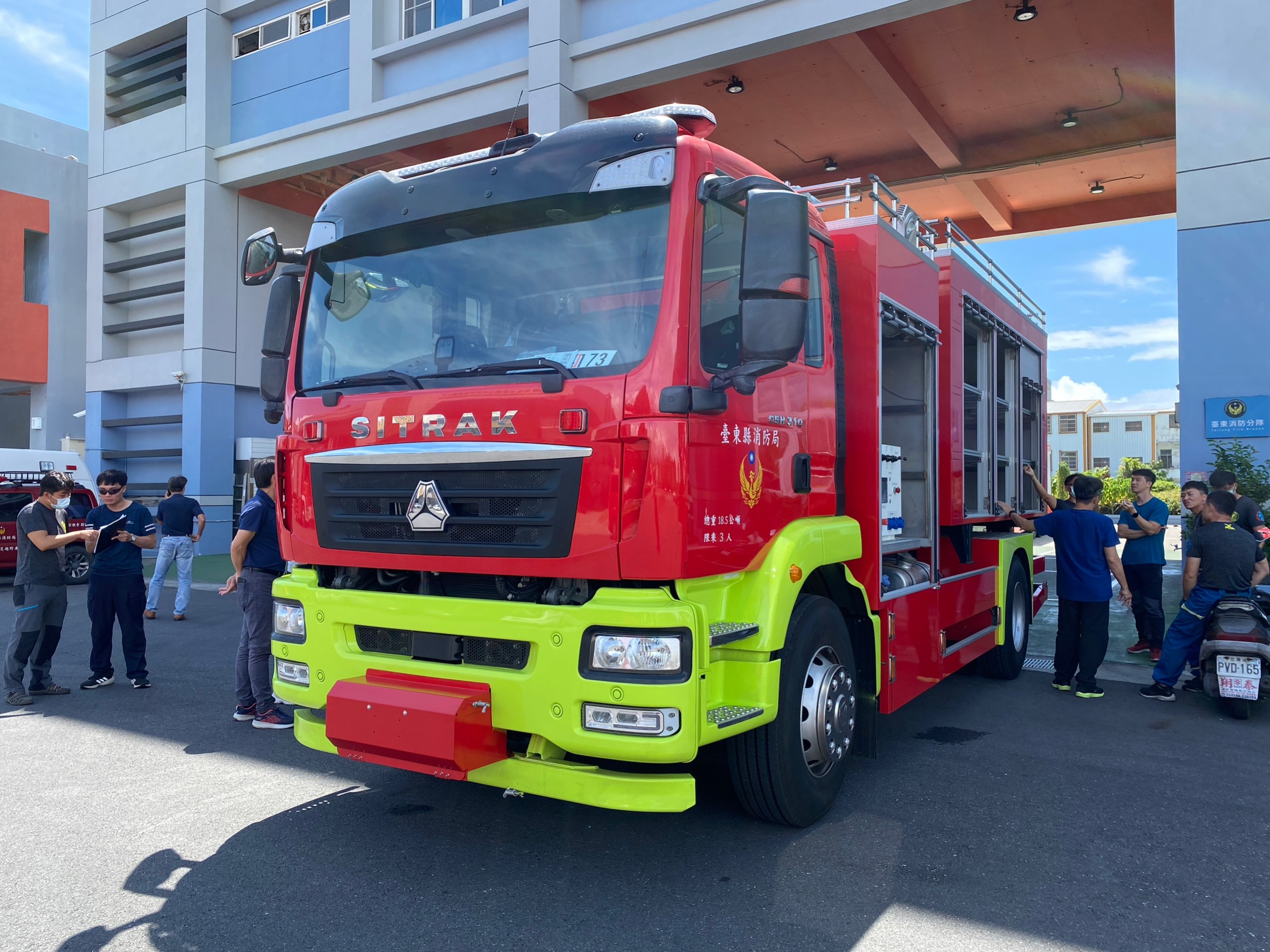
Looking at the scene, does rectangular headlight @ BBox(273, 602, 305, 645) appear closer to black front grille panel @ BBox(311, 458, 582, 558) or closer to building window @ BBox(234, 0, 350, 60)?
black front grille panel @ BBox(311, 458, 582, 558)

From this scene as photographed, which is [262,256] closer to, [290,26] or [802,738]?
[802,738]

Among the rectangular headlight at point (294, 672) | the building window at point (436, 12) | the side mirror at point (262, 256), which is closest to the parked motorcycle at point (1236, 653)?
the rectangular headlight at point (294, 672)

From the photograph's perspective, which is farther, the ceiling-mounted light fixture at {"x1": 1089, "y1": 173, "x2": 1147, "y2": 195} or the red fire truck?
the ceiling-mounted light fixture at {"x1": 1089, "y1": 173, "x2": 1147, "y2": 195}

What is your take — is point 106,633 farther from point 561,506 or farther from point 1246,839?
point 1246,839

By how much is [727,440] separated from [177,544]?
9.63 m

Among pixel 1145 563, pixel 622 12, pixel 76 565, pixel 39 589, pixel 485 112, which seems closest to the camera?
pixel 39 589

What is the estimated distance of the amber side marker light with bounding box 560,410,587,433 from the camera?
3.42 m

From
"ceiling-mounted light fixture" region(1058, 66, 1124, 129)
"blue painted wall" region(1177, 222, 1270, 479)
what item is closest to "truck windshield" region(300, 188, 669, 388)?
"blue painted wall" region(1177, 222, 1270, 479)

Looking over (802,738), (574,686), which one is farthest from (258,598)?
(802,738)

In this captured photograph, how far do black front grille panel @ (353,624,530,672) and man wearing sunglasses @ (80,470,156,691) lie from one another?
409 cm

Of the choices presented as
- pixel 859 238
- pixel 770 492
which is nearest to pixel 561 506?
pixel 770 492

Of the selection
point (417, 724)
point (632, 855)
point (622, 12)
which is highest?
point (622, 12)

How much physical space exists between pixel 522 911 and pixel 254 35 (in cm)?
2022

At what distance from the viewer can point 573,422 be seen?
11.3 ft
